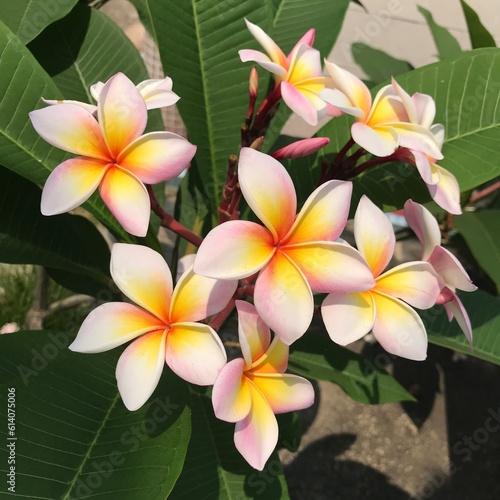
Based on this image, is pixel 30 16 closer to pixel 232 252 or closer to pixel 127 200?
pixel 127 200

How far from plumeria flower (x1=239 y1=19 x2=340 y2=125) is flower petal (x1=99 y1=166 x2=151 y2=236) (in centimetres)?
19

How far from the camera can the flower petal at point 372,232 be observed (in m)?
0.50

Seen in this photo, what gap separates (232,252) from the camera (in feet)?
1.38

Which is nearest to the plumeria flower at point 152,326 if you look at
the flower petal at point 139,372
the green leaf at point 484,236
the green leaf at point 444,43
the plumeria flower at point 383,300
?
the flower petal at point 139,372

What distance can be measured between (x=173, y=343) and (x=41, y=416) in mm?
197

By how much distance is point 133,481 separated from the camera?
0.52 metres

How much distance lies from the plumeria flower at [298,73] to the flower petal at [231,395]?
28cm

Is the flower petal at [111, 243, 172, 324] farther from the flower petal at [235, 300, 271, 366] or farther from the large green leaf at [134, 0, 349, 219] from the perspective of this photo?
the large green leaf at [134, 0, 349, 219]

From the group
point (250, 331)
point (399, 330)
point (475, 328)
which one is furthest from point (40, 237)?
point (475, 328)

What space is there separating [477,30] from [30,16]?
80 cm

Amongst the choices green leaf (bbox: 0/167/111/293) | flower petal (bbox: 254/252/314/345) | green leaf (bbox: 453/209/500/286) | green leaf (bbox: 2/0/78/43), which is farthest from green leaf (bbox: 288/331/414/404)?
green leaf (bbox: 2/0/78/43)

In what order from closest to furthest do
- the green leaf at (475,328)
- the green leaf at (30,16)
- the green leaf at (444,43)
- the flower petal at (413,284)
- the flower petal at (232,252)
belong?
the flower petal at (232,252), the flower petal at (413,284), the green leaf at (30,16), the green leaf at (475,328), the green leaf at (444,43)

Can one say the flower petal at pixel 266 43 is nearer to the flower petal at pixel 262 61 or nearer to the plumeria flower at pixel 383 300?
the flower petal at pixel 262 61

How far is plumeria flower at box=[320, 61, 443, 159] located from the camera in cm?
54
